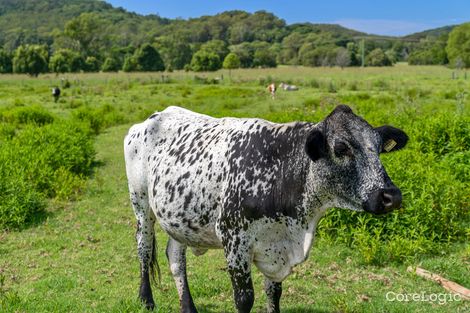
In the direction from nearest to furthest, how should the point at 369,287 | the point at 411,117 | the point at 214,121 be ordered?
the point at 214,121
the point at 369,287
the point at 411,117

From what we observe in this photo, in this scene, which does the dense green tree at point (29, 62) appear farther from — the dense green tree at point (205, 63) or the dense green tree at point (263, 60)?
the dense green tree at point (263, 60)

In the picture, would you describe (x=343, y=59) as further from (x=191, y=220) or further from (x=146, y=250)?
(x=191, y=220)

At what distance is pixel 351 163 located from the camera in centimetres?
335

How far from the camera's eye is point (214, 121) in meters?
4.79

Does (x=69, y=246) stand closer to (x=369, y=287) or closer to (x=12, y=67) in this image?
(x=369, y=287)

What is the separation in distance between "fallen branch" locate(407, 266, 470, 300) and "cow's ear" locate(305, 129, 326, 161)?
320 centimetres

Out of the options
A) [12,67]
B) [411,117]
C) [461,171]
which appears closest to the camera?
[461,171]

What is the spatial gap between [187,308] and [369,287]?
2.23m

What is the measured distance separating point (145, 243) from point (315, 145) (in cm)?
255

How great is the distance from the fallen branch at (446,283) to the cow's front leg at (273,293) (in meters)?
2.32

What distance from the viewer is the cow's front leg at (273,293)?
448 centimetres

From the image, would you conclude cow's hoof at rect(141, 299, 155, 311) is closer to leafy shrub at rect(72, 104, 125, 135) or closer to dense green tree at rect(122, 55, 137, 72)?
leafy shrub at rect(72, 104, 125, 135)

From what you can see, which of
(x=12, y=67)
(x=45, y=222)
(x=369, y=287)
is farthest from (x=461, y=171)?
(x=12, y=67)

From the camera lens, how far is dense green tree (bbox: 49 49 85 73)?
2694 inches
